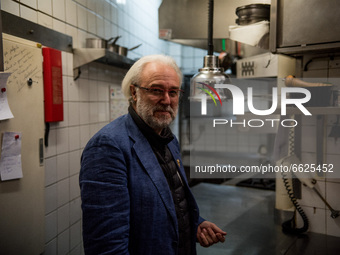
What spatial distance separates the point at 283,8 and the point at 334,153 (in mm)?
855

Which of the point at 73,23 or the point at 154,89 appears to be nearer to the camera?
the point at 154,89

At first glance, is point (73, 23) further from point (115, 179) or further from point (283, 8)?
point (115, 179)

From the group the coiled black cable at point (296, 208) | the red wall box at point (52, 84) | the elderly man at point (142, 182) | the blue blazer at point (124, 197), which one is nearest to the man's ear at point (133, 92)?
the elderly man at point (142, 182)

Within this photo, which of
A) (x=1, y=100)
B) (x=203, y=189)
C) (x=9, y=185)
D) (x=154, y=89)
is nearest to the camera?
(x=154, y=89)

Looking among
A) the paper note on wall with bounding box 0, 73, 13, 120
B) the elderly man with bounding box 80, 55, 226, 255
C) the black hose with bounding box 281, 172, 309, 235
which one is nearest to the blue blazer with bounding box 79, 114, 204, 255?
the elderly man with bounding box 80, 55, 226, 255

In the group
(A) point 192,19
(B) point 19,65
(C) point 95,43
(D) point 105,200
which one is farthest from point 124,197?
(A) point 192,19

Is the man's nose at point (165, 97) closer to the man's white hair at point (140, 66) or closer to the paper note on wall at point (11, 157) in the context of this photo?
the man's white hair at point (140, 66)

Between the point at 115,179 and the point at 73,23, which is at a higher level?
the point at 73,23

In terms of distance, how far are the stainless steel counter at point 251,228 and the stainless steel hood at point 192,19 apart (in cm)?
124

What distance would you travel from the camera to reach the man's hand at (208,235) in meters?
1.33

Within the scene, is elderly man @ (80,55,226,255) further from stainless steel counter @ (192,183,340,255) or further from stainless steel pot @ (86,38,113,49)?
stainless steel pot @ (86,38,113,49)

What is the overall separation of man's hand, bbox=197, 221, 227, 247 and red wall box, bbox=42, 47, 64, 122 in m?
1.11

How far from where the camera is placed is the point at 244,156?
165 inches

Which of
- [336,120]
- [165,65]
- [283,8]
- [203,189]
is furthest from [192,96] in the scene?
[203,189]
